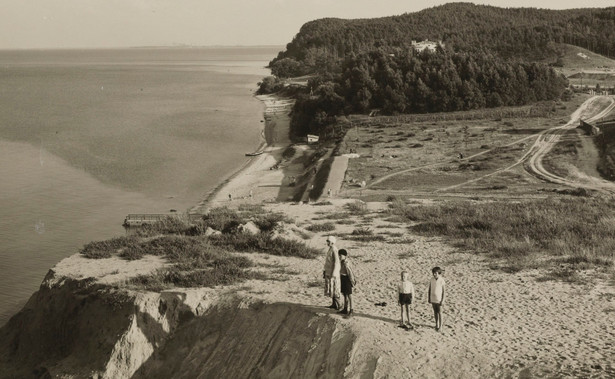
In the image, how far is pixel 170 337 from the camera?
19.4 metres

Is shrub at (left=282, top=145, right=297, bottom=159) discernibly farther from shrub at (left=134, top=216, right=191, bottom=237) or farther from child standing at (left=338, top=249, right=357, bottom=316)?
child standing at (left=338, top=249, right=357, bottom=316)

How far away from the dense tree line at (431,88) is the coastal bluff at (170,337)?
69952 millimetres

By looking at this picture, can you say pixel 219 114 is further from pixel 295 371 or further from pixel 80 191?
pixel 295 371

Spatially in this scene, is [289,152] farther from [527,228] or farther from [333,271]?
[333,271]

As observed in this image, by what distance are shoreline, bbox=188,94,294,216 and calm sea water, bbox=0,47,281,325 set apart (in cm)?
158

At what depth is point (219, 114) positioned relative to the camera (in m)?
113

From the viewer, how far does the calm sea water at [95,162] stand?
134 feet

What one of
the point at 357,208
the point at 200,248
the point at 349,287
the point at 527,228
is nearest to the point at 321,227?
the point at 357,208

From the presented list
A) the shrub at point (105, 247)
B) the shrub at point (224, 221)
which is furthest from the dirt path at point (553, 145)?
the shrub at point (105, 247)

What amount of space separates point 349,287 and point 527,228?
13.6 m

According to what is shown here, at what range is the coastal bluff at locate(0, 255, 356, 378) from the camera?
16891 mm

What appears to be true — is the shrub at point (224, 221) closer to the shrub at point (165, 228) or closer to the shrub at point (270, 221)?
the shrub at point (270, 221)

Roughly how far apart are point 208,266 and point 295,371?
8210mm

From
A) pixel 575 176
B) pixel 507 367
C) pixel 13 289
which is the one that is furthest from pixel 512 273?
pixel 575 176
